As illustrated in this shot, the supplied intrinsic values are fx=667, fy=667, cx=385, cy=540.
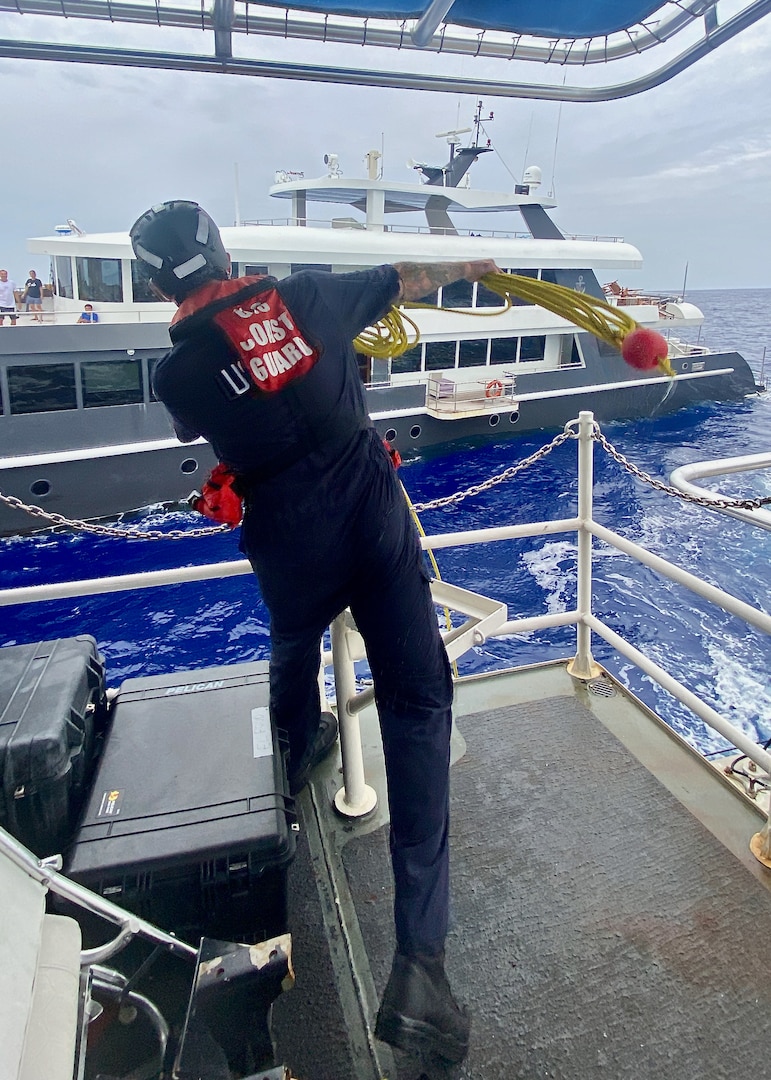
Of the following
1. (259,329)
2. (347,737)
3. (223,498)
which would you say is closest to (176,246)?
(259,329)

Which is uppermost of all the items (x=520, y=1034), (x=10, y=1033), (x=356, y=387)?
(x=356, y=387)

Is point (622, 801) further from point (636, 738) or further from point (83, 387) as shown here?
point (83, 387)

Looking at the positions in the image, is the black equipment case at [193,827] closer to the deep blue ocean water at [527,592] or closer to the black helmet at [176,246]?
the black helmet at [176,246]

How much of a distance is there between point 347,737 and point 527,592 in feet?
23.8

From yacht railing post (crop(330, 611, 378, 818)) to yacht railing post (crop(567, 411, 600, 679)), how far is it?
1095 mm

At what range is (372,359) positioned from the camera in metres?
10.6

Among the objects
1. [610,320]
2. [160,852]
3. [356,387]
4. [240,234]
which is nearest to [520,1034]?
[160,852]

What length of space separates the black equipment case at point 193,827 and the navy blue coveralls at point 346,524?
1.00 feet

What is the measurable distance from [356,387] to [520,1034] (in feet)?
5.13

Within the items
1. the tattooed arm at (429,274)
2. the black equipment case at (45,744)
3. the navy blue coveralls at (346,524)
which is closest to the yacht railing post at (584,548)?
the tattooed arm at (429,274)

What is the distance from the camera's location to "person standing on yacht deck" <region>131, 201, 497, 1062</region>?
55.7 inches

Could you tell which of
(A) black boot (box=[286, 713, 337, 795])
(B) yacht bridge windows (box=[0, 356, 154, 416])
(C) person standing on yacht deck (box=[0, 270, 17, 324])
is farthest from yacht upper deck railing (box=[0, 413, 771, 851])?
(C) person standing on yacht deck (box=[0, 270, 17, 324])

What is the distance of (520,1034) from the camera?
1563mm

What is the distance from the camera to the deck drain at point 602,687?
9.20ft
